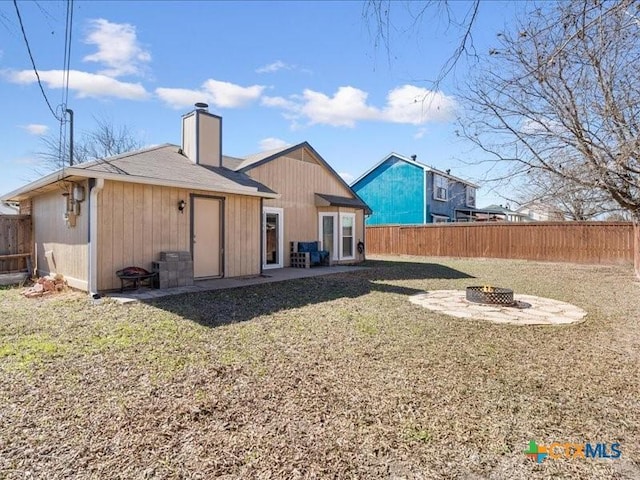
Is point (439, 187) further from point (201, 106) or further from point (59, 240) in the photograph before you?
point (59, 240)

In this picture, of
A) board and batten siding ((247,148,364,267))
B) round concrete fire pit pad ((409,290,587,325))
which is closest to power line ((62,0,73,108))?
board and batten siding ((247,148,364,267))

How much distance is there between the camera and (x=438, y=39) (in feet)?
9.32

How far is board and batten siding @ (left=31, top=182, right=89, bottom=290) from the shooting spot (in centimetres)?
736

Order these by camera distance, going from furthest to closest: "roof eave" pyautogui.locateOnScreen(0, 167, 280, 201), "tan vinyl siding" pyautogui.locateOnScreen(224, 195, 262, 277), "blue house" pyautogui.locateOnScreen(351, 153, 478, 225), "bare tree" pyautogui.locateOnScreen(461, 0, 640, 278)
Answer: "blue house" pyautogui.locateOnScreen(351, 153, 478, 225) → "tan vinyl siding" pyautogui.locateOnScreen(224, 195, 262, 277) → "roof eave" pyautogui.locateOnScreen(0, 167, 280, 201) → "bare tree" pyautogui.locateOnScreen(461, 0, 640, 278)

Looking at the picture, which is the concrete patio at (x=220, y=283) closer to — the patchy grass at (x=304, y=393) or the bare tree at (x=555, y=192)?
the patchy grass at (x=304, y=393)

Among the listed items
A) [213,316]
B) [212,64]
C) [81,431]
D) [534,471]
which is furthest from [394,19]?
[212,64]

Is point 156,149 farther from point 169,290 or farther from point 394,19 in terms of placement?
point 394,19

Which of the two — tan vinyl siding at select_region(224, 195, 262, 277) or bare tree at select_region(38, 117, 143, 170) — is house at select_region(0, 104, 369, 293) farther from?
bare tree at select_region(38, 117, 143, 170)

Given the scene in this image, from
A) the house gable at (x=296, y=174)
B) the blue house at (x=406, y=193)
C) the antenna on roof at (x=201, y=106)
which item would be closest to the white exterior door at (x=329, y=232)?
the house gable at (x=296, y=174)

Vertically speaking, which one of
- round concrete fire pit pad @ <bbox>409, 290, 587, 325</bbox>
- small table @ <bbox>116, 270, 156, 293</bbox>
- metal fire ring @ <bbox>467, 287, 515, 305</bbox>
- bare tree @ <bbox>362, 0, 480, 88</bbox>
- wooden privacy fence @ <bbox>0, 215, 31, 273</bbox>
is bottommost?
round concrete fire pit pad @ <bbox>409, 290, 587, 325</bbox>

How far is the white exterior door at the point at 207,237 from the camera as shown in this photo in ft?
28.1

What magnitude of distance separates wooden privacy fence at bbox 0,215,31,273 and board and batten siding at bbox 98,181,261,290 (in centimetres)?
454

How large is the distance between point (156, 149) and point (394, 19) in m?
8.86

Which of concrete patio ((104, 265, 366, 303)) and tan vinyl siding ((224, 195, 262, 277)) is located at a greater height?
tan vinyl siding ((224, 195, 262, 277))
